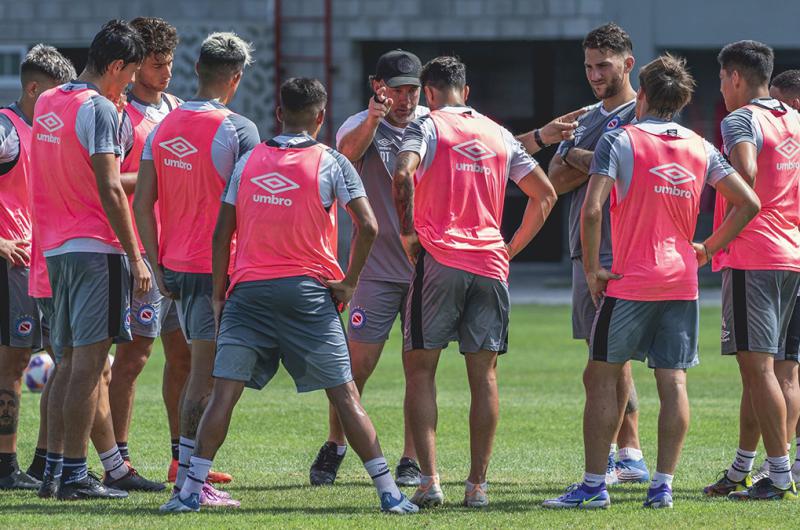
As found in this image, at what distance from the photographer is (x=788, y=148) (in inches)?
318

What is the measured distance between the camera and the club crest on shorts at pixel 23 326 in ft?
28.2

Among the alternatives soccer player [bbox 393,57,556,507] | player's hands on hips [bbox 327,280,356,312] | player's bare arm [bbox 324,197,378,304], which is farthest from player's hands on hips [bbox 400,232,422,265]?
player's hands on hips [bbox 327,280,356,312]

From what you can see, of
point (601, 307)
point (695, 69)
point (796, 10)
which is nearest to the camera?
point (601, 307)

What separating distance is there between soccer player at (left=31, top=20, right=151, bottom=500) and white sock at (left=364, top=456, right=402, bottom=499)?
1.57 metres

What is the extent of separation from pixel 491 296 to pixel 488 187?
61 centimetres

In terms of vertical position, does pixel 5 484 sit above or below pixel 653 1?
below

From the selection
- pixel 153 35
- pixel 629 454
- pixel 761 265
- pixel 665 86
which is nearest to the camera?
pixel 665 86

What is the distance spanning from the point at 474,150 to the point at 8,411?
3374 mm

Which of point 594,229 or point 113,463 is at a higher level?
point 594,229

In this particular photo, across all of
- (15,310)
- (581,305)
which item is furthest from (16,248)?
(581,305)

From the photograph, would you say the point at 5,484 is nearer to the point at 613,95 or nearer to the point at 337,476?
the point at 337,476

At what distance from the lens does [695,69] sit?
31.8 metres

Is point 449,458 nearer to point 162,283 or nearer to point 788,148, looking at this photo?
point 162,283

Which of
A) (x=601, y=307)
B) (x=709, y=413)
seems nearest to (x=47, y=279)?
(x=601, y=307)
